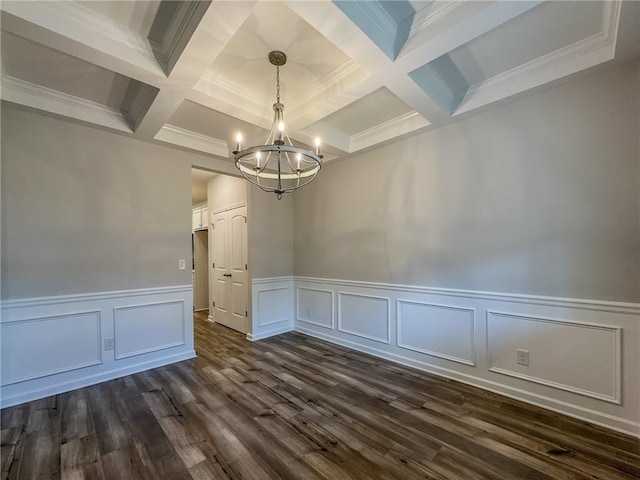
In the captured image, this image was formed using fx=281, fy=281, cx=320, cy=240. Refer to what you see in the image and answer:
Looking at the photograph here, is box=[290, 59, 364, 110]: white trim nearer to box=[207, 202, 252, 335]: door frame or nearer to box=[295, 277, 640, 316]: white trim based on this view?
box=[207, 202, 252, 335]: door frame

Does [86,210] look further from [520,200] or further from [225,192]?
[520,200]

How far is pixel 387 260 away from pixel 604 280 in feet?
6.29

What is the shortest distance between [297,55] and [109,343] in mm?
3426

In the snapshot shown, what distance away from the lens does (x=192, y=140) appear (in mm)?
3553

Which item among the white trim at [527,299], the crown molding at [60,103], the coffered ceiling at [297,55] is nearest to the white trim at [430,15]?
the coffered ceiling at [297,55]

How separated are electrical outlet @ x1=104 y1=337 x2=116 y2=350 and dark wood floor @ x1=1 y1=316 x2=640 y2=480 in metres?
0.36

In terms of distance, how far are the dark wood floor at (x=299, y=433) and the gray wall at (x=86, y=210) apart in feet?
3.79

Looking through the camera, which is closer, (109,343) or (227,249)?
(109,343)

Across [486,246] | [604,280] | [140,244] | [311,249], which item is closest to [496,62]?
[486,246]

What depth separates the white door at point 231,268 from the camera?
457 centimetres

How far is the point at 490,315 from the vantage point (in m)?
2.69

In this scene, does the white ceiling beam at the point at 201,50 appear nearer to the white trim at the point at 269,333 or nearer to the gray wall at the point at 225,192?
the gray wall at the point at 225,192

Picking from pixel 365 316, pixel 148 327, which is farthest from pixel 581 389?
pixel 148 327

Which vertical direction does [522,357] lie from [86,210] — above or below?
below
